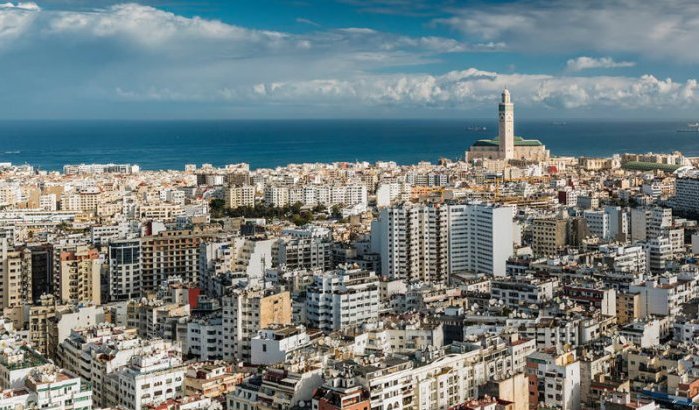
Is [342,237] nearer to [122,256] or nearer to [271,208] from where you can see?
[122,256]

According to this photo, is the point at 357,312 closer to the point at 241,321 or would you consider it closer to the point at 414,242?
the point at 241,321

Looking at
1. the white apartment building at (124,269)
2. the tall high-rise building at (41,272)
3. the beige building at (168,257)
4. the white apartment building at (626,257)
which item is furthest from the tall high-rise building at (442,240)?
the tall high-rise building at (41,272)

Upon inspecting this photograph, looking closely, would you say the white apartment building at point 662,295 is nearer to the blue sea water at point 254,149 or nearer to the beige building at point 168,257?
the beige building at point 168,257

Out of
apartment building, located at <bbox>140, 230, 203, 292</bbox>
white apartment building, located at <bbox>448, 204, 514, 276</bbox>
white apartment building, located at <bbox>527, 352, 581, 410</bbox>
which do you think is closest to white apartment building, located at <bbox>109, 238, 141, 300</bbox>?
apartment building, located at <bbox>140, 230, 203, 292</bbox>

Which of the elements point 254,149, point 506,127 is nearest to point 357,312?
point 506,127

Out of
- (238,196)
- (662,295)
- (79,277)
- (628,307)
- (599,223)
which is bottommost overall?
(628,307)

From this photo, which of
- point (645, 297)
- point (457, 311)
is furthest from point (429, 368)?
point (645, 297)

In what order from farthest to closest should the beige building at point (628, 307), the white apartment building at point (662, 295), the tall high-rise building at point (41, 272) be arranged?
the tall high-rise building at point (41, 272)
the beige building at point (628, 307)
the white apartment building at point (662, 295)
